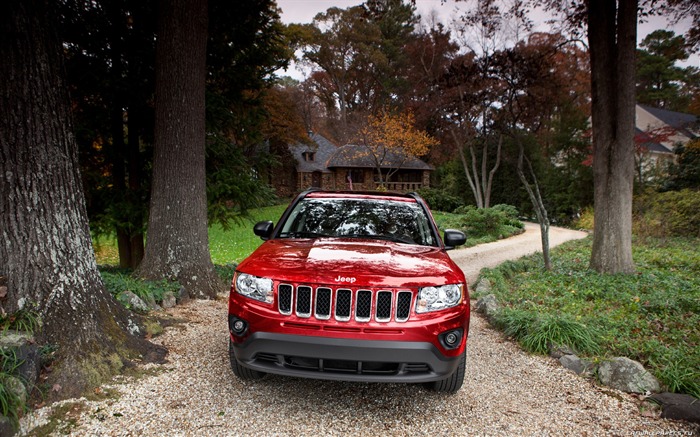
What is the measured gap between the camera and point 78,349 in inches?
129

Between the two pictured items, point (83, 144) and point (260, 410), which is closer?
point (260, 410)

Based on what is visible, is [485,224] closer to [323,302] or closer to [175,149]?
[175,149]

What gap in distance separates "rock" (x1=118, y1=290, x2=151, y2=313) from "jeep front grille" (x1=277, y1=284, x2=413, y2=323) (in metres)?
2.77

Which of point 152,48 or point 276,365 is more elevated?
point 152,48

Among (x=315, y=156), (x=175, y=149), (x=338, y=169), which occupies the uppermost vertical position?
(x=315, y=156)

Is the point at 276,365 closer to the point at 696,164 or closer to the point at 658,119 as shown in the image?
the point at 696,164

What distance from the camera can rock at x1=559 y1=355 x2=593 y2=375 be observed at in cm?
385

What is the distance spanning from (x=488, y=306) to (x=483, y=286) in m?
1.38

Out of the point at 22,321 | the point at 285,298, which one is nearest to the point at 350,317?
the point at 285,298

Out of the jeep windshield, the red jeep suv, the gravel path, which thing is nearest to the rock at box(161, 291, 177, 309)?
the gravel path

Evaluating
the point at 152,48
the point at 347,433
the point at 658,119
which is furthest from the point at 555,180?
the point at 347,433

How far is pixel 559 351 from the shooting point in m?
4.21

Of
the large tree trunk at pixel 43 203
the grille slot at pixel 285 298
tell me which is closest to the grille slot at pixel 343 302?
the grille slot at pixel 285 298

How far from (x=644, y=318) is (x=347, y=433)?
4.22 m
